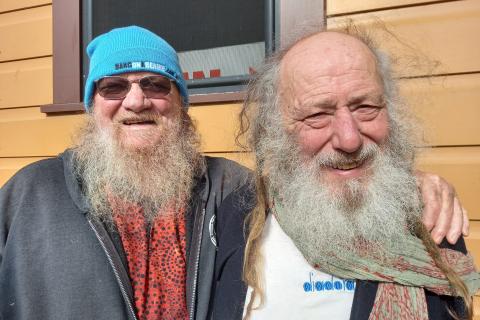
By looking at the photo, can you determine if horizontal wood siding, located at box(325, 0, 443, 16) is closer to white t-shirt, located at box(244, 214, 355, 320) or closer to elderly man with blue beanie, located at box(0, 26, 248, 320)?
elderly man with blue beanie, located at box(0, 26, 248, 320)

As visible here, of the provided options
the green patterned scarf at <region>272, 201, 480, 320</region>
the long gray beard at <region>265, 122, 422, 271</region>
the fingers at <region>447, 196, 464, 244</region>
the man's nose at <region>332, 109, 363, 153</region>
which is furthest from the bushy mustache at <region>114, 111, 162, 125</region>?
the fingers at <region>447, 196, 464, 244</region>

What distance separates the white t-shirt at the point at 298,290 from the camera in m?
1.45

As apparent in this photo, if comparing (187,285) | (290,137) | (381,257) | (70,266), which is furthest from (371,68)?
(70,266)

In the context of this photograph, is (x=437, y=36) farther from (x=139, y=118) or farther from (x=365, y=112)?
(x=139, y=118)

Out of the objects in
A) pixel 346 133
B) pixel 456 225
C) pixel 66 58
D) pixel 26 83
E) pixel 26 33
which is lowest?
pixel 456 225

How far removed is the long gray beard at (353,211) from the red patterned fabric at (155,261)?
19.1 inches

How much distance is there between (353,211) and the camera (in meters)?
1.58

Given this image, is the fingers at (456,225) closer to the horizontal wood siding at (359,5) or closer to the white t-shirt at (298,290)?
the white t-shirt at (298,290)

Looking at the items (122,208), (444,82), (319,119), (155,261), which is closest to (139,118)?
(122,208)

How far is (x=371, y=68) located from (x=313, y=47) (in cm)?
24

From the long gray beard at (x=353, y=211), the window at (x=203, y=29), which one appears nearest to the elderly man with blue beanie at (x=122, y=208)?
the long gray beard at (x=353, y=211)

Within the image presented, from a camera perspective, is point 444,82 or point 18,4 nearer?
point 444,82

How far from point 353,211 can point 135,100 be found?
106cm

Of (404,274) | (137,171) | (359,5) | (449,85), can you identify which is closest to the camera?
(404,274)
